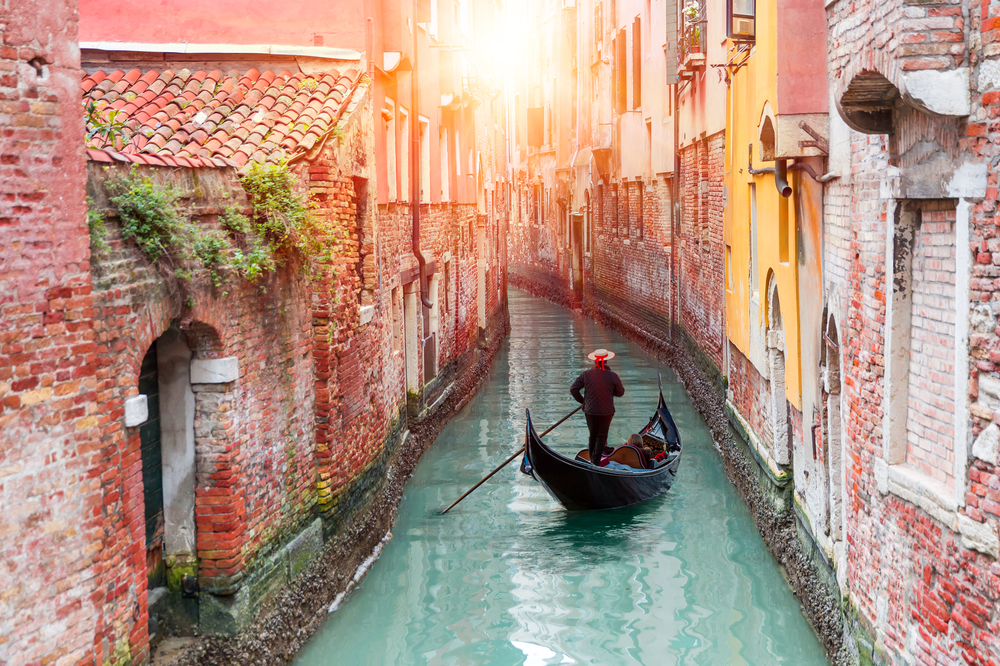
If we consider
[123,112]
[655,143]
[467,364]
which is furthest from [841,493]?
[655,143]

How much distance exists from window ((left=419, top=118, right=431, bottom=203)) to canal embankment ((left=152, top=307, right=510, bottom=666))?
7.87 ft

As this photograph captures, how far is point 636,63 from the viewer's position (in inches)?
769

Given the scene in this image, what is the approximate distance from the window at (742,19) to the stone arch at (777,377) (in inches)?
76.4

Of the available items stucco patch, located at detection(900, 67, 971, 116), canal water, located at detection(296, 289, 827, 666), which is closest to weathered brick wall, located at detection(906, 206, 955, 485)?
stucco patch, located at detection(900, 67, 971, 116)

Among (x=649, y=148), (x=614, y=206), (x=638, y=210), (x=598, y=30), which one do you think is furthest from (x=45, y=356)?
(x=598, y=30)

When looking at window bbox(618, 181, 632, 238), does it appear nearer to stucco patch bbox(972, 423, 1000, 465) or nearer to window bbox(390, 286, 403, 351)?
window bbox(390, 286, 403, 351)

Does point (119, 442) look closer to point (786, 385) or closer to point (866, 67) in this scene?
point (866, 67)

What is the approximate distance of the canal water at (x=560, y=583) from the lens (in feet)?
21.2

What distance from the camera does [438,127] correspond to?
13.4 m

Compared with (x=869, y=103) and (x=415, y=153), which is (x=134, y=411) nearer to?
(x=869, y=103)

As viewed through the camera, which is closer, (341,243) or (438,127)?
(341,243)

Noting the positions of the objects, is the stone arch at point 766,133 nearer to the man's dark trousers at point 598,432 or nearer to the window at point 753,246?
the window at point 753,246

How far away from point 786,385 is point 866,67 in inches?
154

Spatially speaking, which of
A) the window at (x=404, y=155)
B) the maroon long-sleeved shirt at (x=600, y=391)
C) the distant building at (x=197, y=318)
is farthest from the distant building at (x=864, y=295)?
the window at (x=404, y=155)
